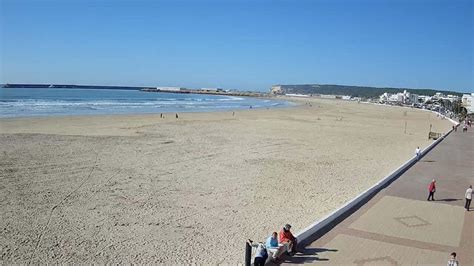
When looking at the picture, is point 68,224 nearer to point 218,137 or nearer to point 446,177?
point 446,177

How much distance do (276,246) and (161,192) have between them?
20.2ft

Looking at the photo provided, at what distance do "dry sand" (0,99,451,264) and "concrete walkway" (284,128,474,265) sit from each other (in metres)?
1.36

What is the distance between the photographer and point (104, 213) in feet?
36.2

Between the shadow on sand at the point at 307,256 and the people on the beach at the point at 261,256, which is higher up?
the people on the beach at the point at 261,256

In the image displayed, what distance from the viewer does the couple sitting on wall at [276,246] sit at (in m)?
7.58

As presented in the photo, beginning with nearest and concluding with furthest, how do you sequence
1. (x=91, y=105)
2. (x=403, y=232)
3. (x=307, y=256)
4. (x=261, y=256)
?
1. (x=261, y=256)
2. (x=307, y=256)
3. (x=403, y=232)
4. (x=91, y=105)

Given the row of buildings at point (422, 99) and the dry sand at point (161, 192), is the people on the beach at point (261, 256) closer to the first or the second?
the dry sand at point (161, 192)

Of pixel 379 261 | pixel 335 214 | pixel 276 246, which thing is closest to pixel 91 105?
pixel 335 214

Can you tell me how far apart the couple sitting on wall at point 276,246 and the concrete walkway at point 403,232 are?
0.22 metres

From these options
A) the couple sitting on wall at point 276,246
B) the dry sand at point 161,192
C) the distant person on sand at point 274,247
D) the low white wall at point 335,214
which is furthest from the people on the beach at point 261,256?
the low white wall at point 335,214

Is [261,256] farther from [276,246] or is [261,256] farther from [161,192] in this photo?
[161,192]

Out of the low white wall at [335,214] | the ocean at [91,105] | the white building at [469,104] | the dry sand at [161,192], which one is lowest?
the dry sand at [161,192]

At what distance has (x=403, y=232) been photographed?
9648mm

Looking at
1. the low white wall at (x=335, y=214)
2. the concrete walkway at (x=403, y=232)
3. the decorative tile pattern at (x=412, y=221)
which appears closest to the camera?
the concrete walkway at (x=403, y=232)
